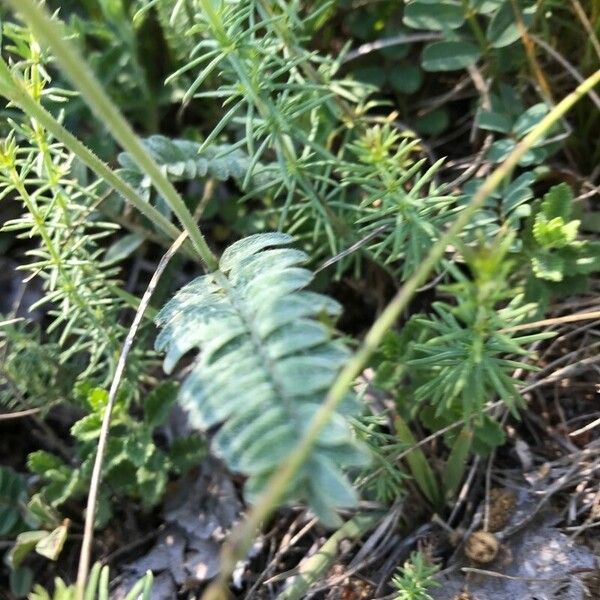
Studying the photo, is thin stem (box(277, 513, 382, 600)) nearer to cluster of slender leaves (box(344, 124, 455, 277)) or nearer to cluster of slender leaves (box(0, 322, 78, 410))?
cluster of slender leaves (box(344, 124, 455, 277))

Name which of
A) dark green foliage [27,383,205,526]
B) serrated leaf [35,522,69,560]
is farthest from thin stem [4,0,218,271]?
serrated leaf [35,522,69,560]

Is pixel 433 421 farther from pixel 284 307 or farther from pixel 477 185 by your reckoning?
pixel 284 307

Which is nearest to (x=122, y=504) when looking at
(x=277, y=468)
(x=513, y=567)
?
(x=513, y=567)

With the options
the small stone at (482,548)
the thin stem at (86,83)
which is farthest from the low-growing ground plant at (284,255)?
the small stone at (482,548)

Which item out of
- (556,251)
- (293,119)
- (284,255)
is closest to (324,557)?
(284,255)

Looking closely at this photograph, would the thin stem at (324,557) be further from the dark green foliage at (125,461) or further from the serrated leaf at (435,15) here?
the serrated leaf at (435,15)
